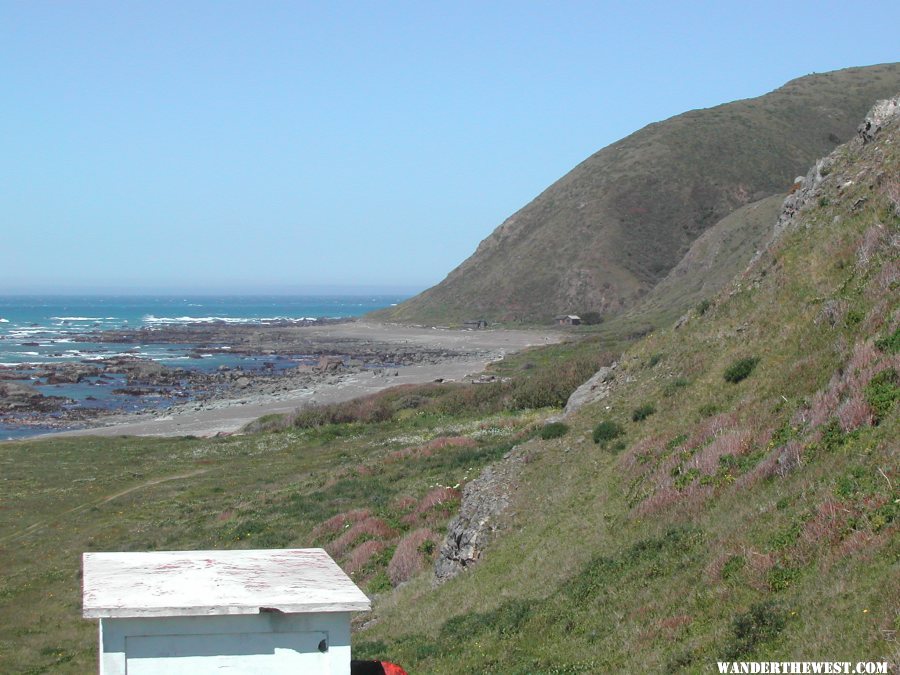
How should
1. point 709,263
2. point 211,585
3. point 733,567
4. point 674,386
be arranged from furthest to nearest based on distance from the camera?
1. point 709,263
2. point 674,386
3. point 733,567
4. point 211,585

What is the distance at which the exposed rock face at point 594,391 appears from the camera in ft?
78.2

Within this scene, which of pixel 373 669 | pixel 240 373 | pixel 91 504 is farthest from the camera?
pixel 240 373

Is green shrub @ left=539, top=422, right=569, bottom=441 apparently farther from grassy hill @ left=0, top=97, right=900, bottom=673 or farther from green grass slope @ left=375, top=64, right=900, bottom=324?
green grass slope @ left=375, top=64, right=900, bottom=324

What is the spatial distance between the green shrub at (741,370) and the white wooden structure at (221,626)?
12.2 metres

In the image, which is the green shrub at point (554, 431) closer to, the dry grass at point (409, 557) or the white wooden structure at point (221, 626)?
the dry grass at point (409, 557)

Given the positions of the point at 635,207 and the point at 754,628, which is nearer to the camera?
the point at 754,628

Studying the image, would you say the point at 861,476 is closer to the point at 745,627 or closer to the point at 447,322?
the point at 745,627

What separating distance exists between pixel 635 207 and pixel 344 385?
91.1m

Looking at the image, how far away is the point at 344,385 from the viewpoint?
3147 inches

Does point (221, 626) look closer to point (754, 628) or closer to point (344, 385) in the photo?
point (754, 628)

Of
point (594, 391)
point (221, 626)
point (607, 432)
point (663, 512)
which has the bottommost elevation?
point (663, 512)

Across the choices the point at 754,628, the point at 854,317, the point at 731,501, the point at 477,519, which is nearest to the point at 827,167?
the point at 854,317

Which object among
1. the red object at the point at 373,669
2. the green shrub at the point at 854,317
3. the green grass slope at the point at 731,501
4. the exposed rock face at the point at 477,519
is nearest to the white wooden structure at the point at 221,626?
the red object at the point at 373,669

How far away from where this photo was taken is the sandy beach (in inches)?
2391
